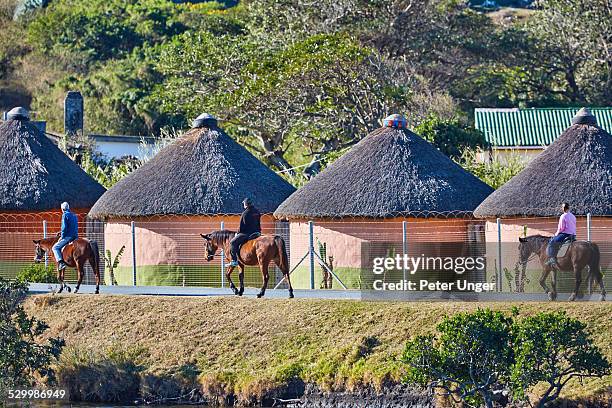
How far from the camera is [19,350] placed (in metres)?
25.3

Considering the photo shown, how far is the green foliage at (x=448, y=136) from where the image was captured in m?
45.3

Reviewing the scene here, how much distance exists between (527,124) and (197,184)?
2188 centimetres

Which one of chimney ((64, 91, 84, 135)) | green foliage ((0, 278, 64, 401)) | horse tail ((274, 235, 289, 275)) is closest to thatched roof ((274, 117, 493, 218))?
horse tail ((274, 235, 289, 275))

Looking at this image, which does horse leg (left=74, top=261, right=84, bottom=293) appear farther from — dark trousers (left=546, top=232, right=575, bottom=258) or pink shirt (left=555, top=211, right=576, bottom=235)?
pink shirt (left=555, top=211, right=576, bottom=235)

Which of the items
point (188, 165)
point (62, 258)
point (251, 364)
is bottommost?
point (251, 364)

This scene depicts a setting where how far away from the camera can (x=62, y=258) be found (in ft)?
98.6

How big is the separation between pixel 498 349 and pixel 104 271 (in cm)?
1444

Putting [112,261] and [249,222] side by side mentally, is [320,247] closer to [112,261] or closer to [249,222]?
[249,222]

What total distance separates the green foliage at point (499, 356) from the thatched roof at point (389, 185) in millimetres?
10311

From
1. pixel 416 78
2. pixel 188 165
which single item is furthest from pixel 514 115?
pixel 188 165

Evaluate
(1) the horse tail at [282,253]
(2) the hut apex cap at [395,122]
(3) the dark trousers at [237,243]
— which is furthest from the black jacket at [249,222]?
(2) the hut apex cap at [395,122]

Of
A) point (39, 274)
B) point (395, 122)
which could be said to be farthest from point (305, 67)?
point (39, 274)

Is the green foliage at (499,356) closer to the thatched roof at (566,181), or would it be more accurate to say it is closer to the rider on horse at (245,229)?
the rider on horse at (245,229)

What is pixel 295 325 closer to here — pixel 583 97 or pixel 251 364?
pixel 251 364
